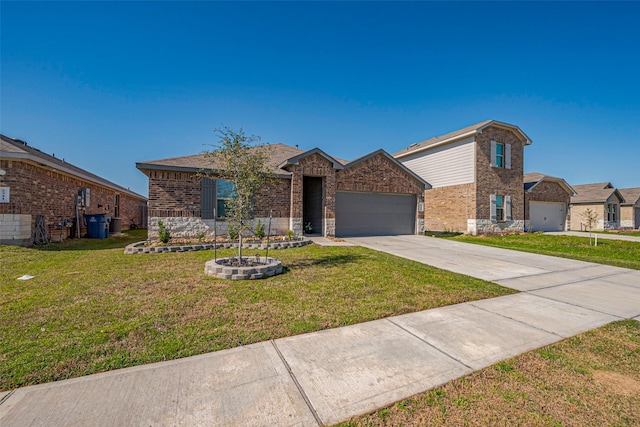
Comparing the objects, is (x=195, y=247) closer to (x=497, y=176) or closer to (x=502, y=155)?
(x=497, y=176)

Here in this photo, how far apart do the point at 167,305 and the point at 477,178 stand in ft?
59.4

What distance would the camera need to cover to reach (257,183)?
6.79 m

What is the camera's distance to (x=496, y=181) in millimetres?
18062

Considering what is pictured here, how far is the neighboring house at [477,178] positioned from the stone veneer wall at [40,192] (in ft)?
68.5

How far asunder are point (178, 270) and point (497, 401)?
21.2 feet

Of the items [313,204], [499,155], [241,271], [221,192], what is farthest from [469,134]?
[241,271]

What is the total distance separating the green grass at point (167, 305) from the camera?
295 centimetres

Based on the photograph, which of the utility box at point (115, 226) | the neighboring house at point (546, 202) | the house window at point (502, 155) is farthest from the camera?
the neighboring house at point (546, 202)

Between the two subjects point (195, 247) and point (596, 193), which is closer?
point (195, 247)

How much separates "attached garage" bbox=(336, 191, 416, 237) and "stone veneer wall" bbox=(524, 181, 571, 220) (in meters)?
10.2

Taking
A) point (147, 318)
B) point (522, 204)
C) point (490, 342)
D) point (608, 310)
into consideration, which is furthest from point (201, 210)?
point (522, 204)

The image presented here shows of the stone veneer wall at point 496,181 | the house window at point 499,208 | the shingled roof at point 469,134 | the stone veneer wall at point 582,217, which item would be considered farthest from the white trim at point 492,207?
the stone veneer wall at point 582,217

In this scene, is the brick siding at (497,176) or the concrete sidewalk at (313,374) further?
the brick siding at (497,176)

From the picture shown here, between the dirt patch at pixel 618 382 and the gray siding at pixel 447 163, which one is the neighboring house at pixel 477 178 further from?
the dirt patch at pixel 618 382
